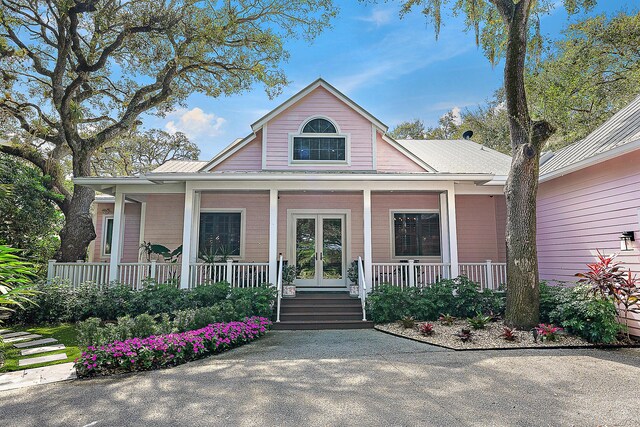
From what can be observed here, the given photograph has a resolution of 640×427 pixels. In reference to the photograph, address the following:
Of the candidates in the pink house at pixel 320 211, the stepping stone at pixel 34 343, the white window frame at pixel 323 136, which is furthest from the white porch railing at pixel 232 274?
the white window frame at pixel 323 136

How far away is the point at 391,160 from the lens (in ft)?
34.5

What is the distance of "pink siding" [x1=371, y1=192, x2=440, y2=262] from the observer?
1072 cm

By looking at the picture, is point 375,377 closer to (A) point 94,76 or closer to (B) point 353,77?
(B) point 353,77

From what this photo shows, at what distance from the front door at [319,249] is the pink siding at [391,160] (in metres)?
1.97

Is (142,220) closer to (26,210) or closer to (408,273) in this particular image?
(26,210)

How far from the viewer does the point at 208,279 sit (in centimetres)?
870

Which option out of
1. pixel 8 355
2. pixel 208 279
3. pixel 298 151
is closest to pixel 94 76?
pixel 298 151

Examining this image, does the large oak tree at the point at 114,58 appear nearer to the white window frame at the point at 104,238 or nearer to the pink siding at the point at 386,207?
the white window frame at the point at 104,238

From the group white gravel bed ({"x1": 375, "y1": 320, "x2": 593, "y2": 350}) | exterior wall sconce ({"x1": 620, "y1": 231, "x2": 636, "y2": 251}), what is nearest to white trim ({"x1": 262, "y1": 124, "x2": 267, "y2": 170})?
white gravel bed ({"x1": 375, "y1": 320, "x2": 593, "y2": 350})

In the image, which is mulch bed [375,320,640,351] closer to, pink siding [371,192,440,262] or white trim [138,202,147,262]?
pink siding [371,192,440,262]

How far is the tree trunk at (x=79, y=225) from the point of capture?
1055cm

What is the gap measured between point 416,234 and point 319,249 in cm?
297

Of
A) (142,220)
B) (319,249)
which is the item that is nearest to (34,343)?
(142,220)

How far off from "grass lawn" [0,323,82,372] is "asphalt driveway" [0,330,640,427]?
4.25 ft
